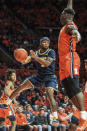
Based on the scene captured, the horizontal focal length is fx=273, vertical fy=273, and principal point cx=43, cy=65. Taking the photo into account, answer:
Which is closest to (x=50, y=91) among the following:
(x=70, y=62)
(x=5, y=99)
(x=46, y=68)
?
(x=46, y=68)

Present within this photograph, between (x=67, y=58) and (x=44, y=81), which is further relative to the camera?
(x=44, y=81)

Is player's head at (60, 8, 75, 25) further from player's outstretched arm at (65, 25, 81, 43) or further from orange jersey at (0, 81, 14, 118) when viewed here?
orange jersey at (0, 81, 14, 118)

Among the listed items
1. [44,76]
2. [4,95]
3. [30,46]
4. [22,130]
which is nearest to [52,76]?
[44,76]

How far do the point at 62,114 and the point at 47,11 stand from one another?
1219 cm

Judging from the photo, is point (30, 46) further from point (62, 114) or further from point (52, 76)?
point (52, 76)

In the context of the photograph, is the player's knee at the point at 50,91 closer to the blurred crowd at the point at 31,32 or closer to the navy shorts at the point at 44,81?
the navy shorts at the point at 44,81

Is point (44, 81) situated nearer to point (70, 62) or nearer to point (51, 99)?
point (51, 99)

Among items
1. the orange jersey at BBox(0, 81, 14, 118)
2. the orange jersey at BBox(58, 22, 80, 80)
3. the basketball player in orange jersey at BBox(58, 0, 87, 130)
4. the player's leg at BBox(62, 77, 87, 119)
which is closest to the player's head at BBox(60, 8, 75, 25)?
the basketball player in orange jersey at BBox(58, 0, 87, 130)

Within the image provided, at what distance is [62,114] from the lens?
8680 mm

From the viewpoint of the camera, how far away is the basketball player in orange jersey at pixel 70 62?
395 centimetres

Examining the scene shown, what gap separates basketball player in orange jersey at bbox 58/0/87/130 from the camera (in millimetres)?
3953

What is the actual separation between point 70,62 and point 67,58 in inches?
3.0

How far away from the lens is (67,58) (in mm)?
4160

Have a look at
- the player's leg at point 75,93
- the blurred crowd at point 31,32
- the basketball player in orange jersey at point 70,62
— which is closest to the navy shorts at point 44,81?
the basketball player in orange jersey at point 70,62
